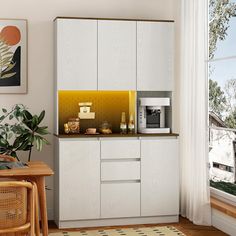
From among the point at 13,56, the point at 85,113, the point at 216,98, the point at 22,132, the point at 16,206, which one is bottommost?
the point at 16,206

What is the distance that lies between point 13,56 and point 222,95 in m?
2.35

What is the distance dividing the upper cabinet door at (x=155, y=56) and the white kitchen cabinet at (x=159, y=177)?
652mm

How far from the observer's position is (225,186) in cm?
621

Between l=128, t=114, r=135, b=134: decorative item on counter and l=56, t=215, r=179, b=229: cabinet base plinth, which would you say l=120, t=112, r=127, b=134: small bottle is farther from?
l=56, t=215, r=179, b=229: cabinet base plinth

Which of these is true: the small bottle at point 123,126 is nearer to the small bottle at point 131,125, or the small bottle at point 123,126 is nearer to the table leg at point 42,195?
the small bottle at point 131,125

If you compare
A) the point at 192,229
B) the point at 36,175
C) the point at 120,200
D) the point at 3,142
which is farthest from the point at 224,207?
the point at 3,142

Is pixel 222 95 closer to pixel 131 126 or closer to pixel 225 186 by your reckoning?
pixel 225 186

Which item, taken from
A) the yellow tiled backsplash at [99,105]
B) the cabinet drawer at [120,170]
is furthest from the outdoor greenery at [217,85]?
the cabinet drawer at [120,170]

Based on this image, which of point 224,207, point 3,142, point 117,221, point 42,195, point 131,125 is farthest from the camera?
point 131,125

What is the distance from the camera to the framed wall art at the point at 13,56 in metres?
6.45

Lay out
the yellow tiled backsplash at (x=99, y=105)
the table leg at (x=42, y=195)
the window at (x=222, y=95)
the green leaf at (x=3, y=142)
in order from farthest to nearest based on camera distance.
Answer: the yellow tiled backsplash at (x=99, y=105) → the green leaf at (x=3, y=142) → the window at (x=222, y=95) → the table leg at (x=42, y=195)

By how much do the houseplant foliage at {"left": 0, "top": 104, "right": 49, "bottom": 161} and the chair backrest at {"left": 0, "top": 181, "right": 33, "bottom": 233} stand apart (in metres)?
2.12

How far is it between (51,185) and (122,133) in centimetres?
102

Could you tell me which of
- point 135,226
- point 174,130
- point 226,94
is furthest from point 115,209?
point 226,94
